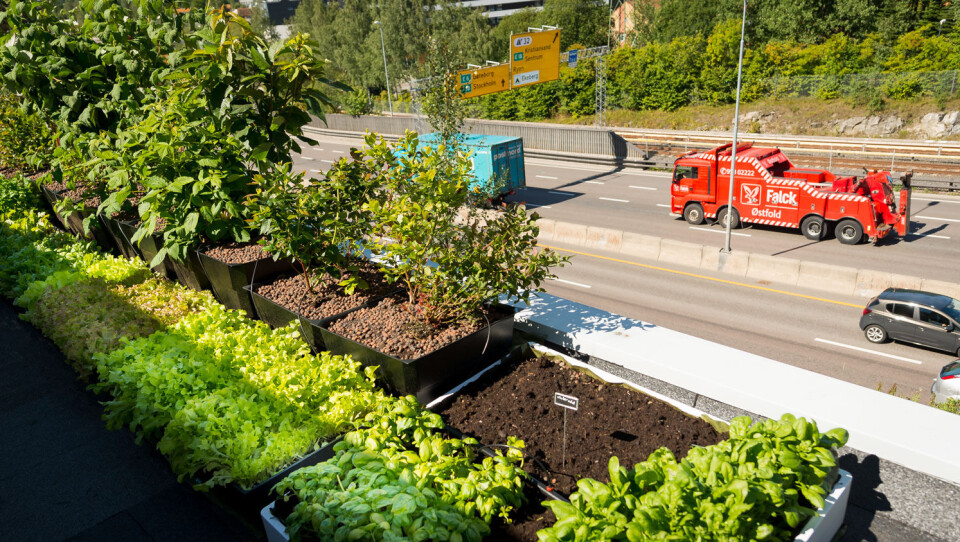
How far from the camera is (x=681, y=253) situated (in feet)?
61.0

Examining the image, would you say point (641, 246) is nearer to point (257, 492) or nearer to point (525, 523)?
point (525, 523)

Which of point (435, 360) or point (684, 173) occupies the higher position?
point (435, 360)

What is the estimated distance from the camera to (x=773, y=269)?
17.0m

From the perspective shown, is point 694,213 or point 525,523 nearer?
point 525,523

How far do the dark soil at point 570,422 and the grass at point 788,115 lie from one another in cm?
Answer: 4087

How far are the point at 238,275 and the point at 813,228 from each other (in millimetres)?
19225

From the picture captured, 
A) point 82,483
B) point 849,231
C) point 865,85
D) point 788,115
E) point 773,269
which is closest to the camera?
point 82,483

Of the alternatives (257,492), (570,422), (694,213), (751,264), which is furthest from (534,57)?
(257,492)

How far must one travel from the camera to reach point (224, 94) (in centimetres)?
573

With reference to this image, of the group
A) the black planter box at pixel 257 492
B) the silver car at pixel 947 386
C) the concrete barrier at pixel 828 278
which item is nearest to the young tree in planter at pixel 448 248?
the black planter box at pixel 257 492

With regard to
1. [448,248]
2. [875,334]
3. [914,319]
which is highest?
[448,248]

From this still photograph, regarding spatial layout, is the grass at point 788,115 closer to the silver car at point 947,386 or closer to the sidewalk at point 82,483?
the silver car at point 947,386

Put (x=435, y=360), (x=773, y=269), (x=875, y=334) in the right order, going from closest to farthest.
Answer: (x=435, y=360) < (x=875, y=334) < (x=773, y=269)

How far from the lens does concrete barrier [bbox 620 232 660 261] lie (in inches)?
755
